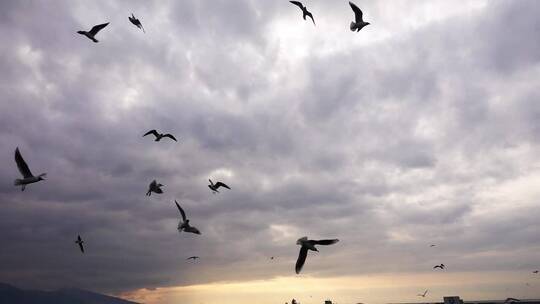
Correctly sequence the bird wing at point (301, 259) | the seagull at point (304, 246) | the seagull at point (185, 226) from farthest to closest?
the seagull at point (185, 226), the seagull at point (304, 246), the bird wing at point (301, 259)

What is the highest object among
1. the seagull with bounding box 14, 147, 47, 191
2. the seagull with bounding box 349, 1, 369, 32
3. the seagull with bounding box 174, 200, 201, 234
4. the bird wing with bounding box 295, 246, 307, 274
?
the seagull with bounding box 349, 1, 369, 32

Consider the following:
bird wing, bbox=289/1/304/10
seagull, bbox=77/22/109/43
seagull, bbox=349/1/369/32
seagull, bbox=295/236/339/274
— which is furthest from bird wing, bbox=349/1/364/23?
seagull, bbox=77/22/109/43

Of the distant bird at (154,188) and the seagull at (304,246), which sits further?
the distant bird at (154,188)

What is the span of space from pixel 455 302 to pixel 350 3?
26646mm

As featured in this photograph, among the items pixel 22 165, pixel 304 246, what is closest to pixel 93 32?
pixel 22 165

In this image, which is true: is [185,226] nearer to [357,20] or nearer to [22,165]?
[22,165]

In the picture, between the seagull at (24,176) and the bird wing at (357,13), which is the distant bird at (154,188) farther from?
the bird wing at (357,13)

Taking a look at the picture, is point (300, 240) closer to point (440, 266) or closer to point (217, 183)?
point (217, 183)

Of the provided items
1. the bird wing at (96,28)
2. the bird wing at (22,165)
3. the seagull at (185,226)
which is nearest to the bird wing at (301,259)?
the seagull at (185,226)

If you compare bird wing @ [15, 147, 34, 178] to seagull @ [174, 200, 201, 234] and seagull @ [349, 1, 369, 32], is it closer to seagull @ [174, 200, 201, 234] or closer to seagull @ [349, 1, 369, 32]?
seagull @ [174, 200, 201, 234]

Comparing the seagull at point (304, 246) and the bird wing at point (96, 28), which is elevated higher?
the bird wing at point (96, 28)

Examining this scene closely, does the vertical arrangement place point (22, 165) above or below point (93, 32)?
below

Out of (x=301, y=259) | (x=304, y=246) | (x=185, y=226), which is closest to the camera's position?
(x=301, y=259)

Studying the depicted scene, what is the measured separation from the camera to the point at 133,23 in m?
37.0
